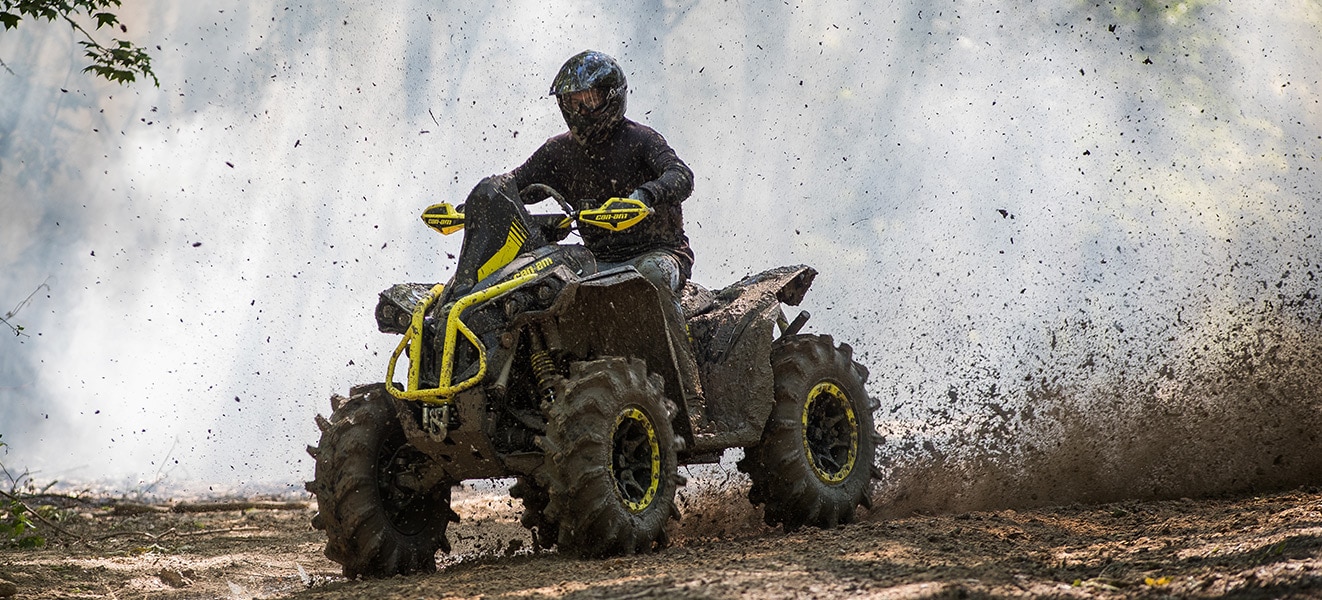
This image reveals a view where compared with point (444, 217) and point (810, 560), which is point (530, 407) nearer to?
point (444, 217)

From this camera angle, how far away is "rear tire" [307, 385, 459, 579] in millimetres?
6102

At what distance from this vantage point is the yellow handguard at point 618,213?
20.5 feet

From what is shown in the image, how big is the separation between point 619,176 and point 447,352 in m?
2.01

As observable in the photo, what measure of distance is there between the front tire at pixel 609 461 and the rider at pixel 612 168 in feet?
2.38

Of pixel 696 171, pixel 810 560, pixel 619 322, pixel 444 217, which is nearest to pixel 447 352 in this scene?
pixel 619 322

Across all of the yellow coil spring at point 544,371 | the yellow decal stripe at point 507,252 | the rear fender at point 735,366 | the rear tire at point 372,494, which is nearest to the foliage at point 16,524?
the rear tire at point 372,494

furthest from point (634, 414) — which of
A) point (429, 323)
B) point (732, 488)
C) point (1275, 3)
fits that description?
point (1275, 3)

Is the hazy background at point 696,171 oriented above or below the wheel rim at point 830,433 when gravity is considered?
above

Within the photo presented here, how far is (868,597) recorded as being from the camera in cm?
435

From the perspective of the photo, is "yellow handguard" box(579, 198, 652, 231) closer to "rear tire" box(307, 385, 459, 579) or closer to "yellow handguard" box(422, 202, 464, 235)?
"yellow handguard" box(422, 202, 464, 235)

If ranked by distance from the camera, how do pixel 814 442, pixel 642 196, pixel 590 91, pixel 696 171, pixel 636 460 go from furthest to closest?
pixel 696 171 → pixel 814 442 → pixel 590 91 → pixel 642 196 → pixel 636 460

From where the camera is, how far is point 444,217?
22.1ft

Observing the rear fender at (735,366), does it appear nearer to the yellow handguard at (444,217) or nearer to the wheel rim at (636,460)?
the wheel rim at (636,460)

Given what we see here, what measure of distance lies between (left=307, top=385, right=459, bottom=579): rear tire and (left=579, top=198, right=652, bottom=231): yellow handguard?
4.56ft
